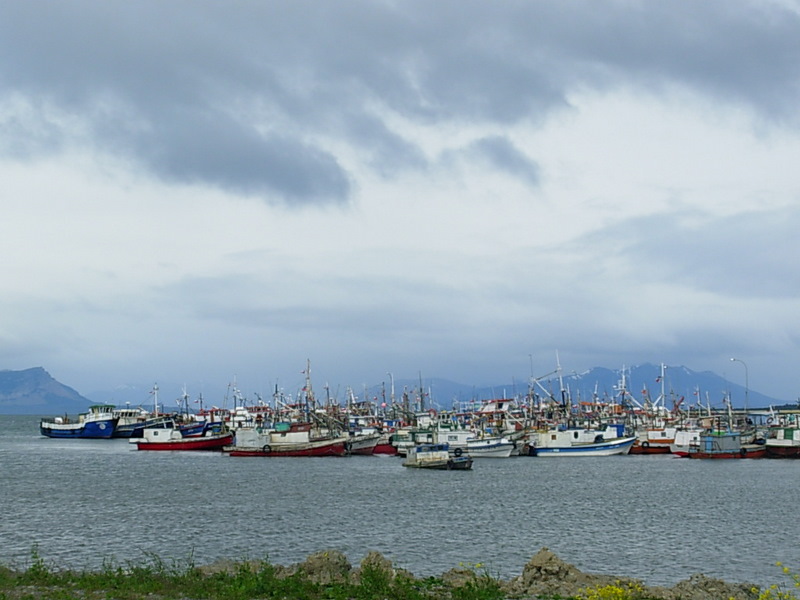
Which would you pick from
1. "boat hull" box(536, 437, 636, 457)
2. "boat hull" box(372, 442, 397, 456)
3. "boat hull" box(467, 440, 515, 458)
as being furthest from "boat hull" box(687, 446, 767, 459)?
"boat hull" box(372, 442, 397, 456)

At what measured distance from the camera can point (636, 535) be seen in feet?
149

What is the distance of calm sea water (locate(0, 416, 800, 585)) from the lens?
3853cm

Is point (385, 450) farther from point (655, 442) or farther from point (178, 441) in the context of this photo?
point (655, 442)

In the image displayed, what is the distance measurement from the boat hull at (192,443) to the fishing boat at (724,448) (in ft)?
206

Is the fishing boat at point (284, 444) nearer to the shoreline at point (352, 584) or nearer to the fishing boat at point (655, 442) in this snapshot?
the fishing boat at point (655, 442)

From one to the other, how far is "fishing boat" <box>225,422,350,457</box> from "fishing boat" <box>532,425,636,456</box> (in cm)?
2392

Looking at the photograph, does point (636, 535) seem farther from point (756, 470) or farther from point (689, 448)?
point (689, 448)

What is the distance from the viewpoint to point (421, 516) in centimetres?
5209

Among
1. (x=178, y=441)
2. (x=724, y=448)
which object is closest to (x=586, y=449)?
(x=724, y=448)

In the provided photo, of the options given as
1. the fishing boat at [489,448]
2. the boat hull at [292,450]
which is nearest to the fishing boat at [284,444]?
the boat hull at [292,450]

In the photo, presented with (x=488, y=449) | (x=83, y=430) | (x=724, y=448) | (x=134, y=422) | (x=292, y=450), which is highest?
(x=134, y=422)

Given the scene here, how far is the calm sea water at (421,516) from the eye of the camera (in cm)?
3853

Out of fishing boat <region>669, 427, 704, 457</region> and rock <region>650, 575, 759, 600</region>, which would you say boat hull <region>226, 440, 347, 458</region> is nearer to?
fishing boat <region>669, 427, 704, 457</region>

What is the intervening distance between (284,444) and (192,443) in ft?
80.4
